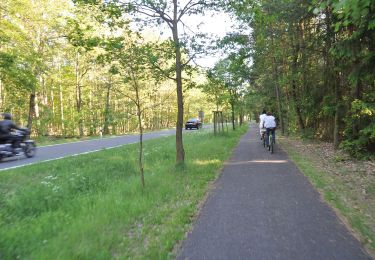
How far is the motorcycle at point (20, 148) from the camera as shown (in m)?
13.2

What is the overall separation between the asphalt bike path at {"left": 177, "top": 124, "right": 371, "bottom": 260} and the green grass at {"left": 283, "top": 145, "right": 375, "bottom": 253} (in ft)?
0.58

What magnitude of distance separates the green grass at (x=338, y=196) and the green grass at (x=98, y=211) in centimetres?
269

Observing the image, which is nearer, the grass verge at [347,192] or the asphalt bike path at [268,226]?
the asphalt bike path at [268,226]

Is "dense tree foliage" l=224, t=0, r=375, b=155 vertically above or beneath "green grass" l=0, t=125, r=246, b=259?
above

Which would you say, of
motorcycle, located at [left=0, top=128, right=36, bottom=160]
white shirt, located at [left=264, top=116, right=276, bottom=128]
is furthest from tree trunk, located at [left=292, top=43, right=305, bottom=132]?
motorcycle, located at [left=0, top=128, right=36, bottom=160]

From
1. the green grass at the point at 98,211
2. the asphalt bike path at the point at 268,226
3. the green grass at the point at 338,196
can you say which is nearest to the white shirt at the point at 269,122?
the green grass at the point at 338,196

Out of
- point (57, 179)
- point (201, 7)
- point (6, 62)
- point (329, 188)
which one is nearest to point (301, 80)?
point (201, 7)

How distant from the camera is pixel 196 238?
4965 mm

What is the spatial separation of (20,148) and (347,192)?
41.7ft

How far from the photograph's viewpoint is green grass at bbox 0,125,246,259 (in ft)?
15.0

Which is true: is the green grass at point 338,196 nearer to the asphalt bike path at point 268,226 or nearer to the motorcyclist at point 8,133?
the asphalt bike path at point 268,226

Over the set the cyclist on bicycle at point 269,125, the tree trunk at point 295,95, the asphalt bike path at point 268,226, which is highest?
the tree trunk at point 295,95

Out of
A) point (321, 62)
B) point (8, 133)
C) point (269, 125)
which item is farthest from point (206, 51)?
point (321, 62)

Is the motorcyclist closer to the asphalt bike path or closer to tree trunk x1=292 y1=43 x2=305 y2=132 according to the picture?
the asphalt bike path
